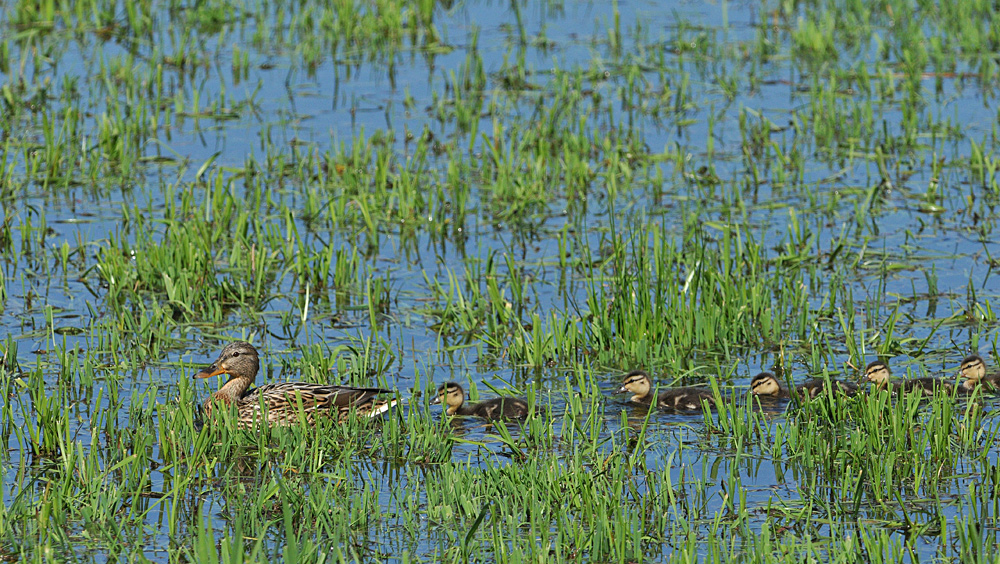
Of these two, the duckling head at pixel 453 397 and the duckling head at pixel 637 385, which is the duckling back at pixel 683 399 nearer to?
the duckling head at pixel 637 385

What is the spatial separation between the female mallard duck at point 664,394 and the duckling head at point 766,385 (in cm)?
24

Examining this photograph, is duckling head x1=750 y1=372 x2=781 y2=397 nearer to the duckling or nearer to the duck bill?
the duckling

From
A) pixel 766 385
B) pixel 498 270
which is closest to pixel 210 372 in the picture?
pixel 498 270

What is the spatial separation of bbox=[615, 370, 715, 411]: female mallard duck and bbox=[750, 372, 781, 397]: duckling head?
236 mm

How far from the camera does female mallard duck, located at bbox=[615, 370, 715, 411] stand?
8.00 m

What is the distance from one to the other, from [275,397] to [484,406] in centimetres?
109

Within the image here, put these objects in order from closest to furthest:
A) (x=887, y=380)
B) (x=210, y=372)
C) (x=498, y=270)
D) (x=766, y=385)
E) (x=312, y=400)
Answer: (x=312, y=400) < (x=887, y=380) < (x=766, y=385) < (x=210, y=372) < (x=498, y=270)

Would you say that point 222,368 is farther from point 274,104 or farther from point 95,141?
point 274,104

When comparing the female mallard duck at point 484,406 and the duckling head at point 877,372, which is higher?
the duckling head at point 877,372

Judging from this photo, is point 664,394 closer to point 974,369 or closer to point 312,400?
point 974,369

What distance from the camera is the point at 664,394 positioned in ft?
26.7

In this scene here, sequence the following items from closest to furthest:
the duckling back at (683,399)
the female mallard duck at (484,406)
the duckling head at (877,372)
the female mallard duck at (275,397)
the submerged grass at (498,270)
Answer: the submerged grass at (498,270) → the female mallard duck at (275,397) → the female mallard duck at (484,406) → the duckling back at (683,399) → the duckling head at (877,372)

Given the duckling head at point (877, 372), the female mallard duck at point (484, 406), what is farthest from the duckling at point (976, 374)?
the female mallard duck at point (484, 406)

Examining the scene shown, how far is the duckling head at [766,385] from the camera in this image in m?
8.06
